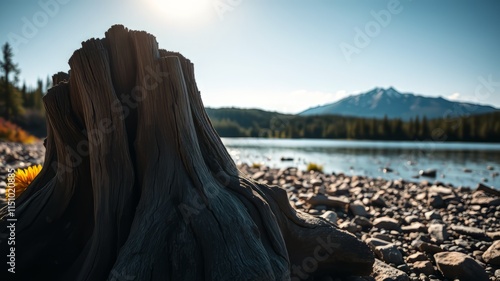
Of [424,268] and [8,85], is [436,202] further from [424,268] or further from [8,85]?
[8,85]

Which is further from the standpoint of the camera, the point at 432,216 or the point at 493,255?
the point at 432,216

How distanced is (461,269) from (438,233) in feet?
5.96

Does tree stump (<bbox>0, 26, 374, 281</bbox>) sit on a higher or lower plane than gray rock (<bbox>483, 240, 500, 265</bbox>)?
higher

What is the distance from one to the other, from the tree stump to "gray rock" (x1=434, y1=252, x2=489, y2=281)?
1.36 meters

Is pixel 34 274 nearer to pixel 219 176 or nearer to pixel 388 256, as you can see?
pixel 219 176

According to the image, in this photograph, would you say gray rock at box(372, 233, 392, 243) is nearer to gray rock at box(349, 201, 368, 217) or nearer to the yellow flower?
gray rock at box(349, 201, 368, 217)

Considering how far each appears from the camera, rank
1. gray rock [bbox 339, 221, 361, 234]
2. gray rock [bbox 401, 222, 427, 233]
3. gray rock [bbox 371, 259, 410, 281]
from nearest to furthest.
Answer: gray rock [bbox 371, 259, 410, 281] < gray rock [bbox 339, 221, 361, 234] < gray rock [bbox 401, 222, 427, 233]

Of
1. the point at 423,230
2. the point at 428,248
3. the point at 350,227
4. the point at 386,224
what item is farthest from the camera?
the point at 386,224

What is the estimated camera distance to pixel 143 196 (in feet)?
8.00

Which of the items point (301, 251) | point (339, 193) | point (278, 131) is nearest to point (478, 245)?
point (301, 251)

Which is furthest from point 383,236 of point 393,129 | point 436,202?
point 393,129

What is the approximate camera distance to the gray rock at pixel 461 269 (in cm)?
353

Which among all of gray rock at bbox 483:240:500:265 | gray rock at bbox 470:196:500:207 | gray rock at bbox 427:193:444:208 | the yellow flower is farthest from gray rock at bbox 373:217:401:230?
the yellow flower

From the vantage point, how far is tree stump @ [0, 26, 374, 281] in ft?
6.77
